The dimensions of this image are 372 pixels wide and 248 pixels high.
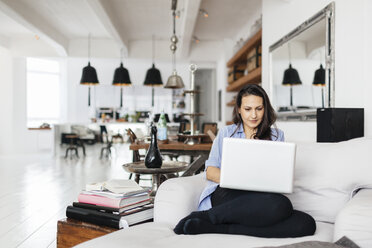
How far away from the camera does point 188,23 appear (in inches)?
255

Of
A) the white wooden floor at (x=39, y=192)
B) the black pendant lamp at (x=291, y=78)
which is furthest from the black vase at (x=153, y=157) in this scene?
the black pendant lamp at (x=291, y=78)

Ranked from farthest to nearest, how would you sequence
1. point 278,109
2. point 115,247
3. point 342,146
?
point 278,109 → point 342,146 → point 115,247

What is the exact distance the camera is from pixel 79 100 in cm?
1179

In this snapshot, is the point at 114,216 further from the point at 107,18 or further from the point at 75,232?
the point at 107,18

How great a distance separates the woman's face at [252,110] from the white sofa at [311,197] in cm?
30

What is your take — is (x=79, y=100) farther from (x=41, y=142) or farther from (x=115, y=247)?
(x=115, y=247)

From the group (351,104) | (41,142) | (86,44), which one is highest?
(86,44)

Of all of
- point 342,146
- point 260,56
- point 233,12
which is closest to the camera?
point 342,146

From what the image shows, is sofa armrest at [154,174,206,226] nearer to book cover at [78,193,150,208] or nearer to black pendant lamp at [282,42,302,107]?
book cover at [78,193,150,208]

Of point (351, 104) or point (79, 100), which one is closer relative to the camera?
point (351, 104)

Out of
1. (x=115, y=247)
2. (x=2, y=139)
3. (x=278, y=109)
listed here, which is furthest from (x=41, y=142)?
(x=115, y=247)

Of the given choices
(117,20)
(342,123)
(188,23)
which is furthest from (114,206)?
(117,20)

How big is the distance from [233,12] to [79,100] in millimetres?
6935

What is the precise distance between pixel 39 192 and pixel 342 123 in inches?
151
